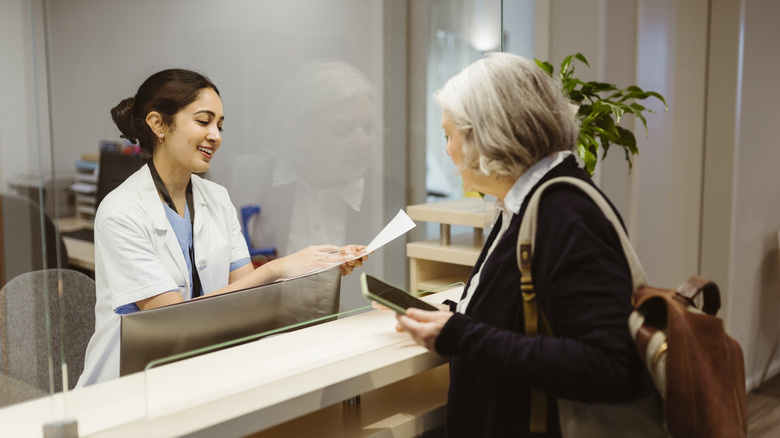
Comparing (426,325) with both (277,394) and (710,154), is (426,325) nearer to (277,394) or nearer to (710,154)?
(277,394)

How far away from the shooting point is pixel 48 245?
1.13m

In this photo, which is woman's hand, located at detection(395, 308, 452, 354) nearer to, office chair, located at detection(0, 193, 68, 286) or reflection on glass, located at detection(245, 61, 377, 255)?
reflection on glass, located at detection(245, 61, 377, 255)

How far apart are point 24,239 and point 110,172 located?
0.63 feet

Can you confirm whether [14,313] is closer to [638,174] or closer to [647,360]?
[647,360]

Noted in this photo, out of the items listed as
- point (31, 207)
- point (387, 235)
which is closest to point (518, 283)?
point (387, 235)

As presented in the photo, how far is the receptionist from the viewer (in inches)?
50.3

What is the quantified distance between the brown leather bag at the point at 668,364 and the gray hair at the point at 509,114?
0.11 metres

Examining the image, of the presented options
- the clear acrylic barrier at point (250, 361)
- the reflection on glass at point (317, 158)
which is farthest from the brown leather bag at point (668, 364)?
the reflection on glass at point (317, 158)

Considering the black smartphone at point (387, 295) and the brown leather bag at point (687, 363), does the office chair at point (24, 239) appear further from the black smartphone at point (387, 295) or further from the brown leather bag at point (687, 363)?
the brown leather bag at point (687, 363)

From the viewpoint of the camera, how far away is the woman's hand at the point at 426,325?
1.31 meters

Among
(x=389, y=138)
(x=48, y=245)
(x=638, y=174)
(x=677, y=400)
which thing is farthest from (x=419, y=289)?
(x=638, y=174)

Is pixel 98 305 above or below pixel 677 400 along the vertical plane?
above

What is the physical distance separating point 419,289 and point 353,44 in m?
0.75

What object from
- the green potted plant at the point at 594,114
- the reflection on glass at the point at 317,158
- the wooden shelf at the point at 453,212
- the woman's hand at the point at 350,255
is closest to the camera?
the reflection on glass at the point at 317,158
